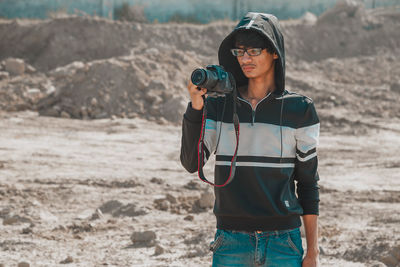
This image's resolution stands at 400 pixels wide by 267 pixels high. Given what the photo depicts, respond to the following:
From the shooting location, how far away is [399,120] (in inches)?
618

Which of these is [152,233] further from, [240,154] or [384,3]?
[384,3]

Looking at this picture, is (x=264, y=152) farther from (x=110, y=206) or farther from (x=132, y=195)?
(x=132, y=195)

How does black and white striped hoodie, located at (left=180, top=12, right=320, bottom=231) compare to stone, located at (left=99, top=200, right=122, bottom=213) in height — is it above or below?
above

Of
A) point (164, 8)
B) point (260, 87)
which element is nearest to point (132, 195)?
point (260, 87)

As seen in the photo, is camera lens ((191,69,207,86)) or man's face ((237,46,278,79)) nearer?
camera lens ((191,69,207,86))

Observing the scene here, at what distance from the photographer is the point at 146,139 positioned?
12.9m

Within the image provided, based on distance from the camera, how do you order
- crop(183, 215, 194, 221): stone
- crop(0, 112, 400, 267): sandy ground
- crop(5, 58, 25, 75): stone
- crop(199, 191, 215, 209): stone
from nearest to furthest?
crop(0, 112, 400, 267): sandy ground
crop(183, 215, 194, 221): stone
crop(199, 191, 215, 209): stone
crop(5, 58, 25, 75): stone

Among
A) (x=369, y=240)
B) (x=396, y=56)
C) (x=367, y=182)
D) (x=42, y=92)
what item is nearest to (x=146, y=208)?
(x=369, y=240)

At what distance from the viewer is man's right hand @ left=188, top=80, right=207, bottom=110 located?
2430 millimetres

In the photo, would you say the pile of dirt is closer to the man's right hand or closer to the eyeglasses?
the eyeglasses

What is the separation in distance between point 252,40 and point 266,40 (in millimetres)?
63

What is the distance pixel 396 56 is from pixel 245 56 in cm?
2220

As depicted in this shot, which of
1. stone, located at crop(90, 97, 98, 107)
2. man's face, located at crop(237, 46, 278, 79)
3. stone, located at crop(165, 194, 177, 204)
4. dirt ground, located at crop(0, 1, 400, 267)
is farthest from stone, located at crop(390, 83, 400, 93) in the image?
man's face, located at crop(237, 46, 278, 79)

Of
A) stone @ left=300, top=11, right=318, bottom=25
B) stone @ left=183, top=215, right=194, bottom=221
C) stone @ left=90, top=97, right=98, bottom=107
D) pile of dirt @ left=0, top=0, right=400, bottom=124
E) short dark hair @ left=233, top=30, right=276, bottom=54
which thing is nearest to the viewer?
short dark hair @ left=233, top=30, right=276, bottom=54
